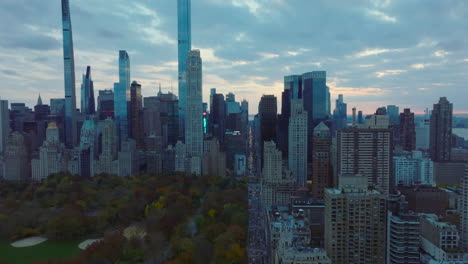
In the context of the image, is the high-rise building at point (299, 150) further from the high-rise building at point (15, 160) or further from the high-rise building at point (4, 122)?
the high-rise building at point (4, 122)

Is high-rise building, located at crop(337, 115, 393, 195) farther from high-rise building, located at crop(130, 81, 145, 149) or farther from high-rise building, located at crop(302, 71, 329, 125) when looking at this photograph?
high-rise building, located at crop(130, 81, 145, 149)

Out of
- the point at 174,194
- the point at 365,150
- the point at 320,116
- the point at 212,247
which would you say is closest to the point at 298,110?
the point at 320,116

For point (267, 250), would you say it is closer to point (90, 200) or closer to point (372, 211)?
point (372, 211)

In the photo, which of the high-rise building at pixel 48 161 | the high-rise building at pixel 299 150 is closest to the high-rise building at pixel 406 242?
the high-rise building at pixel 299 150

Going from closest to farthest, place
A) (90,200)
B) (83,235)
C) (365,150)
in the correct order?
(83,235)
(365,150)
(90,200)

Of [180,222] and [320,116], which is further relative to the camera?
[320,116]

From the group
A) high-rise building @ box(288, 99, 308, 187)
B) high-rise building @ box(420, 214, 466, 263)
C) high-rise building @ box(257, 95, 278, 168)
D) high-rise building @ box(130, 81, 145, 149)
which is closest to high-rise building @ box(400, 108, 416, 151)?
high-rise building @ box(288, 99, 308, 187)

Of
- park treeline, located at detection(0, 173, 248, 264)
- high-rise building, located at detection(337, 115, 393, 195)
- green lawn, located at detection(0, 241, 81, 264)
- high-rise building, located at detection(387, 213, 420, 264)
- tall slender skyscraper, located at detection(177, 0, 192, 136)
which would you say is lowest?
green lawn, located at detection(0, 241, 81, 264)

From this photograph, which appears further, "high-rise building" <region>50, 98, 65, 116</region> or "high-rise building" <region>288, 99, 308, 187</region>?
"high-rise building" <region>50, 98, 65, 116</region>
